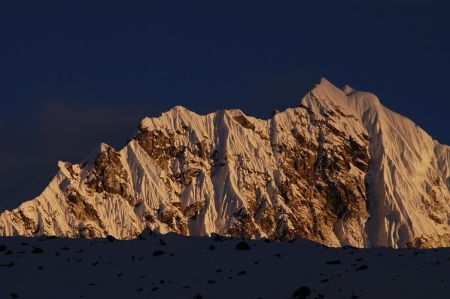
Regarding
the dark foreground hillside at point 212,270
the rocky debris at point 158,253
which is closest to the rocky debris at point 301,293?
the dark foreground hillside at point 212,270

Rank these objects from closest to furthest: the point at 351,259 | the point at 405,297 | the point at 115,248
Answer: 1. the point at 405,297
2. the point at 351,259
3. the point at 115,248

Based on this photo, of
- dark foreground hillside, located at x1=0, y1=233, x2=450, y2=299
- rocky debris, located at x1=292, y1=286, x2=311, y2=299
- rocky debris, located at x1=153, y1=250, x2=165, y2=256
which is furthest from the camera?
rocky debris, located at x1=153, y1=250, x2=165, y2=256

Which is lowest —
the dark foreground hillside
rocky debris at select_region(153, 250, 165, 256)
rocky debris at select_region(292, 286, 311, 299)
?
rocky debris at select_region(292, 286, 311, 299)

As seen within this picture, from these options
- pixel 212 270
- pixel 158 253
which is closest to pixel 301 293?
pixel 212 270

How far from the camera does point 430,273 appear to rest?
198 ft

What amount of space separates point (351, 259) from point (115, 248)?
12444mm

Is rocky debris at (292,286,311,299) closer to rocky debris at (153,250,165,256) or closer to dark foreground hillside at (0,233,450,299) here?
dark foreground hillside at (0,233,450,299)

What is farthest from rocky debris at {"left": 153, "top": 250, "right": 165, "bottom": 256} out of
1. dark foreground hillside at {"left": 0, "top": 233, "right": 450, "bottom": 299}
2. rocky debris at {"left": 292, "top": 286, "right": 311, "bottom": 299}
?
rocky debris at {"left": 292, "top": 286, "right": 311, "bottom": 299}

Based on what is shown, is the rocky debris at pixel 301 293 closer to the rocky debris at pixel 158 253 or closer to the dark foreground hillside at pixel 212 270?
the dark foreground hillside at pixel 212 270

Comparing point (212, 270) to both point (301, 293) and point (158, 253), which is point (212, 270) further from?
point (301, 293)

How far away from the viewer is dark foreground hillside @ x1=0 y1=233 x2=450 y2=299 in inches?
2351

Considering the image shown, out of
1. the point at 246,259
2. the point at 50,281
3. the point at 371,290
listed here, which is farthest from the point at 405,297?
the point at 50,281

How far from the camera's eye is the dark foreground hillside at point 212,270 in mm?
59719

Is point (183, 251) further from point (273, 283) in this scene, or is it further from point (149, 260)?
point (273, 283)
